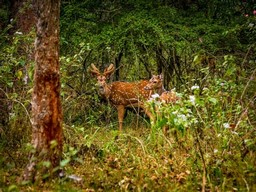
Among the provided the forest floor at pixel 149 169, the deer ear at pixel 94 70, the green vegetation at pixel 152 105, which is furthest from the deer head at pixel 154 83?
the forest floor at pixel 149 169

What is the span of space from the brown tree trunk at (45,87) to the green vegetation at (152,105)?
0.88 ft

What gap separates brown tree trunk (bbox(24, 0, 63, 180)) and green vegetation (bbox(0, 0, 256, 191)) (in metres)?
0.27

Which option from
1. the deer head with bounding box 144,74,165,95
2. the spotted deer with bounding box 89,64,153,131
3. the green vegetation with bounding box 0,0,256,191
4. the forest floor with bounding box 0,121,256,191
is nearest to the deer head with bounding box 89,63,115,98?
the spotted deer with bounding box 89,64,153,131

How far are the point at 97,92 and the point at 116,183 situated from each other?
5.26 m

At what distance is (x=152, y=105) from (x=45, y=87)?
5.99 ft

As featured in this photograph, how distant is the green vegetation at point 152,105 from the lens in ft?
17.4

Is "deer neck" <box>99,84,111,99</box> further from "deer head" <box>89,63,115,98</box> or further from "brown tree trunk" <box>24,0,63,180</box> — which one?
"brown tree trunk" <box>24,0,63,180</box>

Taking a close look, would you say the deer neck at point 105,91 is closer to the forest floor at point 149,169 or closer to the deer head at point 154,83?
the deer head at point 154,83

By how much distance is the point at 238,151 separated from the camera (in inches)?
221

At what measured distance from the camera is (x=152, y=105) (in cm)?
656

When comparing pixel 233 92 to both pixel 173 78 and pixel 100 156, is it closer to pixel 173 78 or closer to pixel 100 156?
pixel 100 156

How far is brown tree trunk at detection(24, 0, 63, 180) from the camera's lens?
516 centimetres

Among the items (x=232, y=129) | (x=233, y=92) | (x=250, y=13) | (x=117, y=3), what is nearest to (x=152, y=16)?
(x=117, y=3)

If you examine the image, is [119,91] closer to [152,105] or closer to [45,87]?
[152,105]
